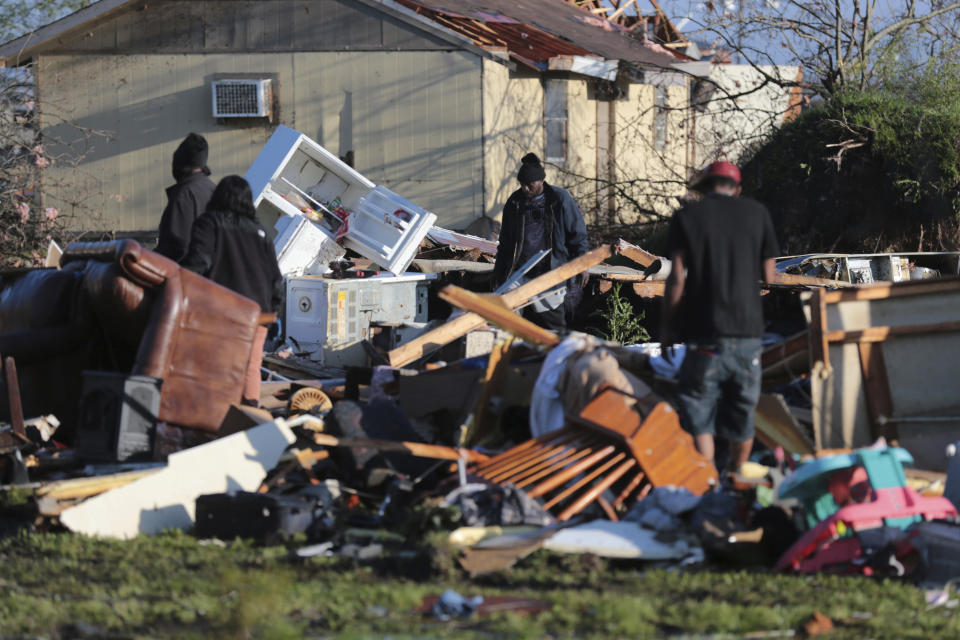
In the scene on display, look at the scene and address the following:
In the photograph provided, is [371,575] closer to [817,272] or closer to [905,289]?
[905,289]

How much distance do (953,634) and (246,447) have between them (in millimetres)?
3648

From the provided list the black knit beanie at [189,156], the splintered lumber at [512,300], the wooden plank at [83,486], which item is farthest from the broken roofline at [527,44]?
the wooden plank at [83,486]

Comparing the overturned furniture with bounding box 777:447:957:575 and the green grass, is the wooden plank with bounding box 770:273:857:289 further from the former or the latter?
the green grass

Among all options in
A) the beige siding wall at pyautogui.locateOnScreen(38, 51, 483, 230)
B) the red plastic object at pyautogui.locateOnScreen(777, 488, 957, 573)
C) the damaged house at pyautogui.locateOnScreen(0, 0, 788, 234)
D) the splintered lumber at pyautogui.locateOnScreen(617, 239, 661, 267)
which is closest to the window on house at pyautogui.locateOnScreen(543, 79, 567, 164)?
the damaged house at pyautogui.locateOnScreen(0, 0, 788, 234)

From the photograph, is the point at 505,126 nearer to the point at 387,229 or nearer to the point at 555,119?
the point at 555,119

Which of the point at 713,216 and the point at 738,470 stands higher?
the point at 713,216

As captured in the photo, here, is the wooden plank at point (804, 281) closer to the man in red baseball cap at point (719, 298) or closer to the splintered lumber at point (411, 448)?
the man in red baseball cap at point (719, 298)

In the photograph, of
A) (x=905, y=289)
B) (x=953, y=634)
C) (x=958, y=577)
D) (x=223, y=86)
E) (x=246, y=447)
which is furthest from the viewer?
(x=223, y=86)

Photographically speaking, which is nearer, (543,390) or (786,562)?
(786,562)

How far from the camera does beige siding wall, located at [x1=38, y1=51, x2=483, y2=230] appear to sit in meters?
16.9

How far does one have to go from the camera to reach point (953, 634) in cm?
375

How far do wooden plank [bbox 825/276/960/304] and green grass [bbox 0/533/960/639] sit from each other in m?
2.23

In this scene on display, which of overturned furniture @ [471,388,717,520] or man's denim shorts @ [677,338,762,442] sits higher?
man's denim shorts @ [677,338,762,442]

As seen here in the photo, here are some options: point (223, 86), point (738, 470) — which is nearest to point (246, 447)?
point (738, 470)
